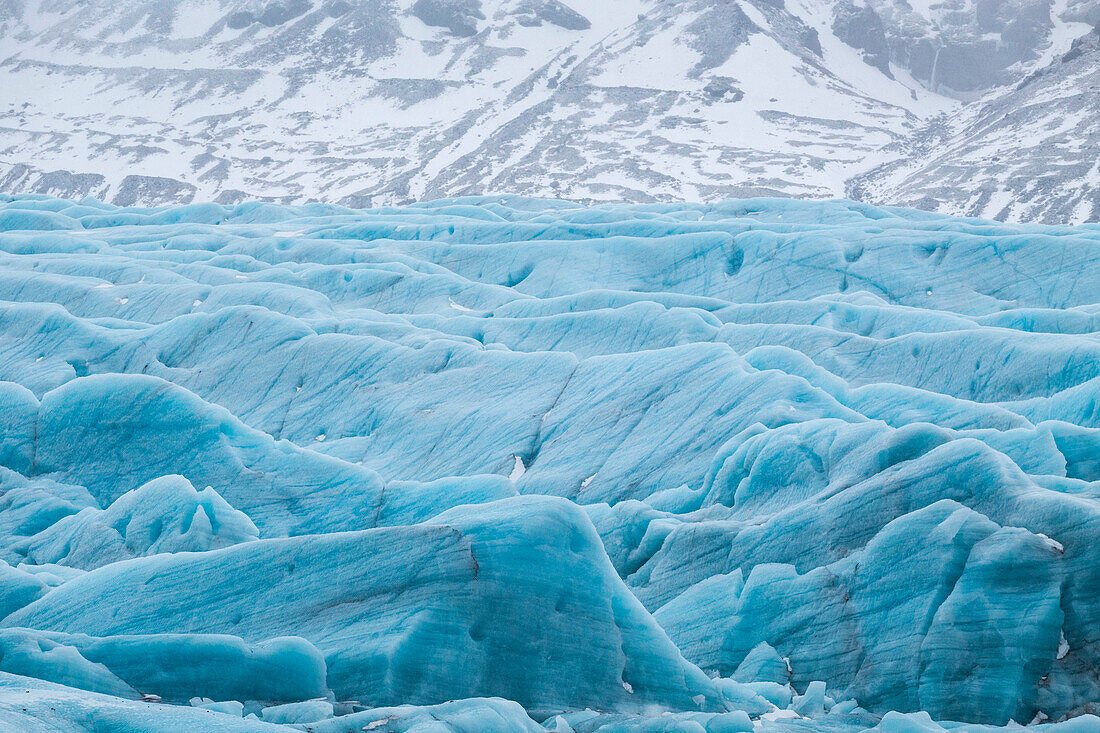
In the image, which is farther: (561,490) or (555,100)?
(555,100)

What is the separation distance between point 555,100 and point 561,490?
259ft

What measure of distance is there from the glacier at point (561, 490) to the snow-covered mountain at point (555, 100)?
47368 millimetres

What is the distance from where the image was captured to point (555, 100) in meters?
87.3

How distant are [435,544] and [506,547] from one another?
0.49m

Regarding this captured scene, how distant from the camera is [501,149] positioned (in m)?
78.6

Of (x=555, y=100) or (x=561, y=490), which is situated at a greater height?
(x=561, y=490)

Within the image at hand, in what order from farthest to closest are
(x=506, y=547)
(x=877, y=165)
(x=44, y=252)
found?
(x=877, y=165)
(x=44, y=252)
(x=506, y=547)

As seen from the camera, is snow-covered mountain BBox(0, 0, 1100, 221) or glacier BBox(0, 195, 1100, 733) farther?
snow-covered mountain BBox(0, 0, 1100, 221)

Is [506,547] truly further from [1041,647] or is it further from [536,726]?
[1041,647]

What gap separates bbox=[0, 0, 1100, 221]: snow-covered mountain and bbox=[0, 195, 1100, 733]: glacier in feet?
155

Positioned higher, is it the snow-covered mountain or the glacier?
the glacier

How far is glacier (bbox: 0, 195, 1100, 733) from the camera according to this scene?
6.51 meters

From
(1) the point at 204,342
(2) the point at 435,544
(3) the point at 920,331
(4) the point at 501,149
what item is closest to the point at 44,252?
(1) the point at 204,342

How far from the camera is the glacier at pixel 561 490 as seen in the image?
651 centimetres
